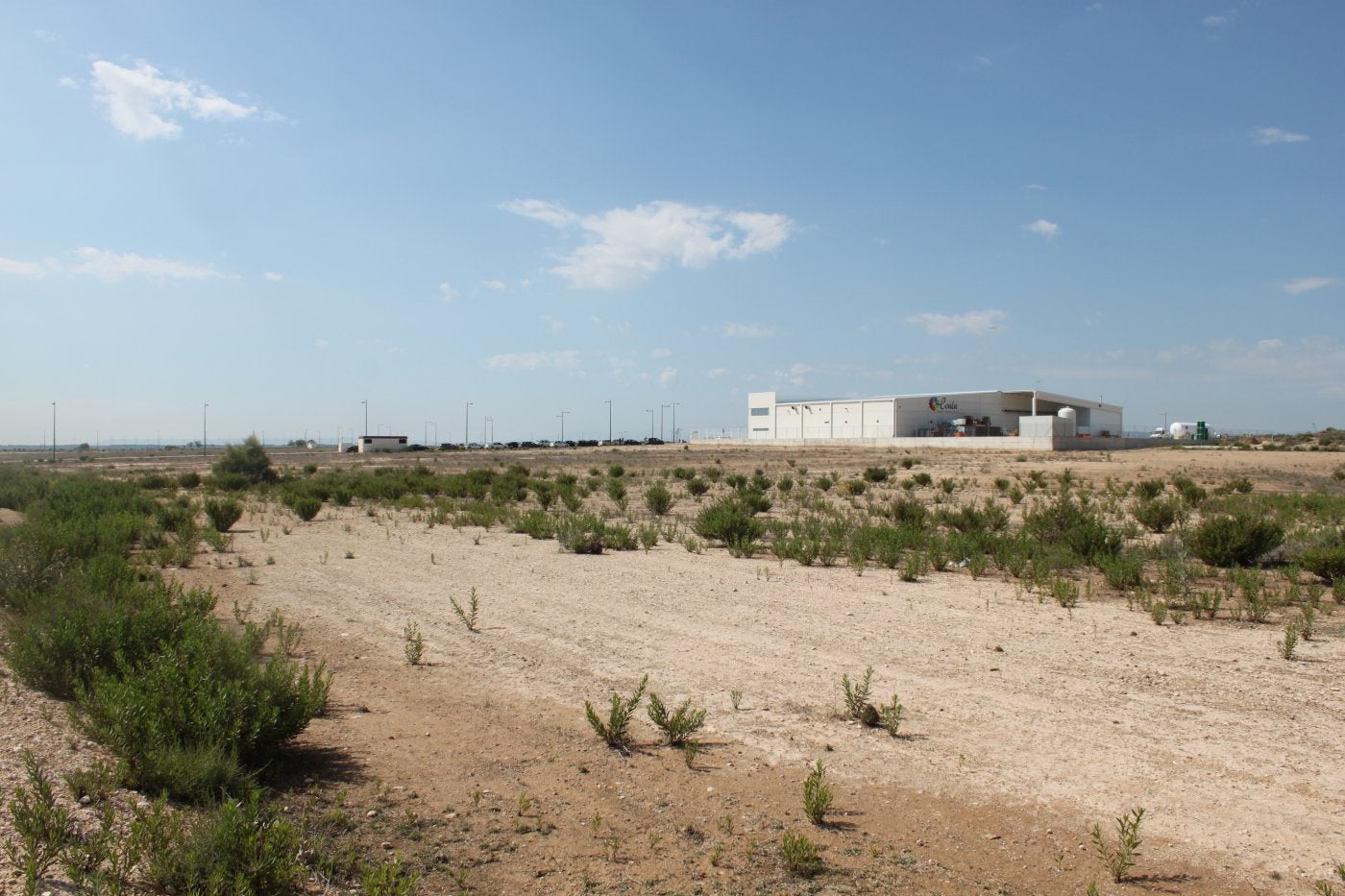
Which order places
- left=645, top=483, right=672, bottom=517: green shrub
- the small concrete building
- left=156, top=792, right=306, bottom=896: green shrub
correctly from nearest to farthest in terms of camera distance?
left=156, top=792, right=306, bottom=896: green shrub
left=645, top=483, right=672, bottom=517: green shrub
the small concrete building

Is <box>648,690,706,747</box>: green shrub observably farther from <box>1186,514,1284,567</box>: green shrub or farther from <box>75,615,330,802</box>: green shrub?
<box>1186,514,1284,567</box>: green shrub

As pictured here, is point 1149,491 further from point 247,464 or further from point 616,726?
point 247,464

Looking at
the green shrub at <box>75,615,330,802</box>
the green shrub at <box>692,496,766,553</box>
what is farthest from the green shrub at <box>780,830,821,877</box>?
the green shrub at <box>692,496,766,553</box>

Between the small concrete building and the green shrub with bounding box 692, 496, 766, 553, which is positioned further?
the small concrete building

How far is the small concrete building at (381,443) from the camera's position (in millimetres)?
121562

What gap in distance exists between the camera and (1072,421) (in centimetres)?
8381

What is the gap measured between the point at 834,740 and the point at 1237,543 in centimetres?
1129

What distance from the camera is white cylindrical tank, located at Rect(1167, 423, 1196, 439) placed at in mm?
101400

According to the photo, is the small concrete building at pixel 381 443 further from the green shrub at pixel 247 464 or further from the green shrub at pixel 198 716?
the green shrub at pixel 198 716

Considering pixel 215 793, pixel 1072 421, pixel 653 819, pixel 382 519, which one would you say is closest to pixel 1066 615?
pixel 653 819

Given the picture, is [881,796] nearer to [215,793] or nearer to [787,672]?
[787,672]

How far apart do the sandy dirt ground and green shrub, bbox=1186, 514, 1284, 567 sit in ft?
13.0

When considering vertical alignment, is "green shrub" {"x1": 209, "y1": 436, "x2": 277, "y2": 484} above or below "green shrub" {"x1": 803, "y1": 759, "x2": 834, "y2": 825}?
above

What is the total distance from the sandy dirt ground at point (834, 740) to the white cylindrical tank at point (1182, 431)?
10380cm
